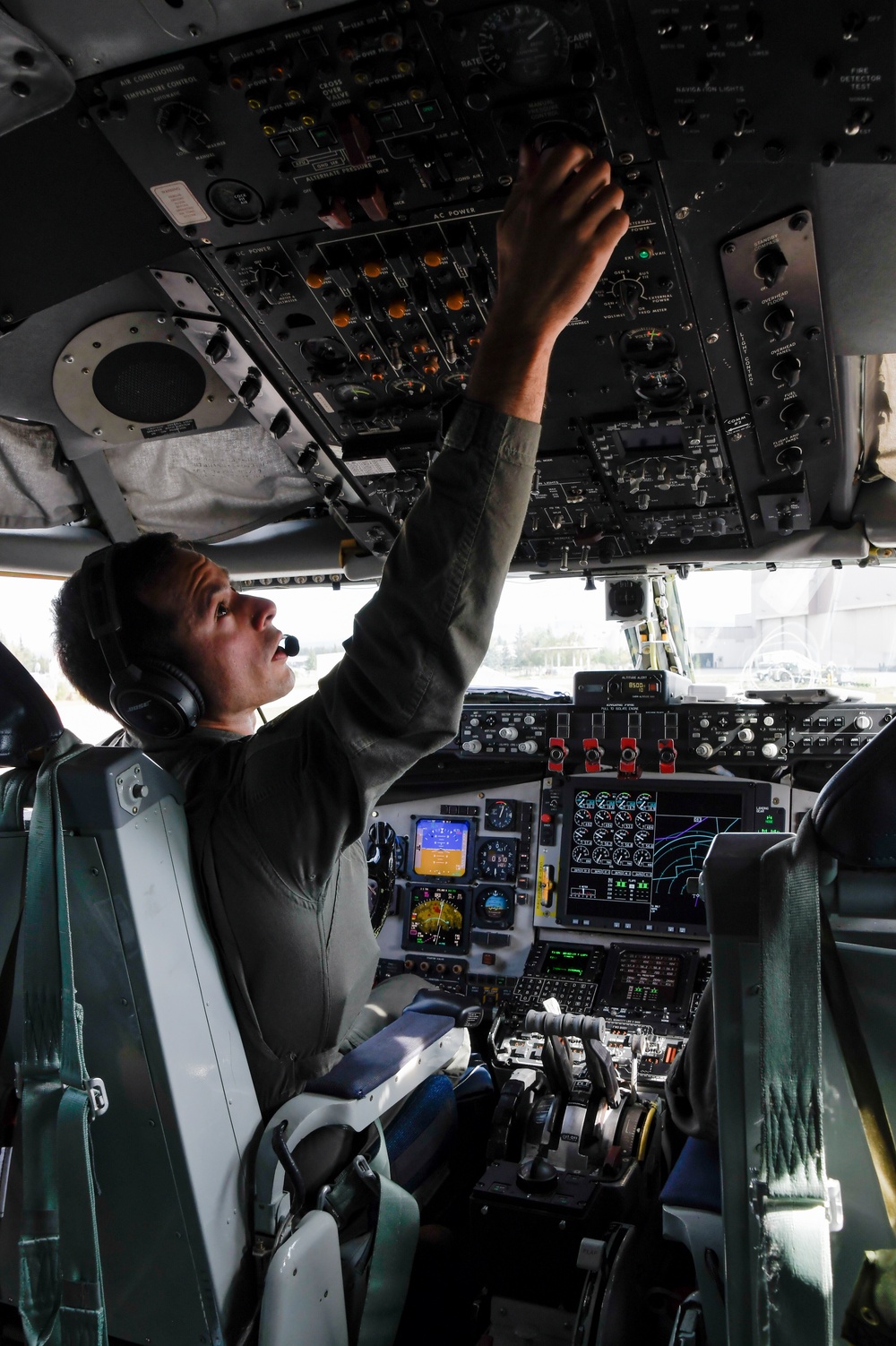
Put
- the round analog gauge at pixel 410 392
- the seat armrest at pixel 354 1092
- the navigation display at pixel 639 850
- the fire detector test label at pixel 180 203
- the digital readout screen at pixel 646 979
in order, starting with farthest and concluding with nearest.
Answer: the navigation display at pixel 639 850 < the digital readout screen at pixel 646 979 < the round analog gauge at pixel 410 392 < the fire detector test label at pixel 180 203 < the seat armrest at pixel 354 1092

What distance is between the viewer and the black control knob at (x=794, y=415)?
2.01 meters

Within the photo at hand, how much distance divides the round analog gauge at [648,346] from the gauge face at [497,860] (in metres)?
1.82

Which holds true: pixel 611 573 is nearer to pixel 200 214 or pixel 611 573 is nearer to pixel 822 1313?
pixel 200 214

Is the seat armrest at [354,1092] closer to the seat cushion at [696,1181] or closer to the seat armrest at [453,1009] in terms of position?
the seat armrest at [453,1009]

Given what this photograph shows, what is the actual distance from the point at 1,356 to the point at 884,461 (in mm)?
2108

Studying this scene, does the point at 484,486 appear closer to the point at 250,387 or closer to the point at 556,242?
the point at 556,242

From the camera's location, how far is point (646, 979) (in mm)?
2881

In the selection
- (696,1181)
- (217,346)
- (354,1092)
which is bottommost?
(696,1181)


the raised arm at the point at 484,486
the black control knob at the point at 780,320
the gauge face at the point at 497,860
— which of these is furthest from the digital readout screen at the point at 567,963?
the raised arm at the point at 484,486

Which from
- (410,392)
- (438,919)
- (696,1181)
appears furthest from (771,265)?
(438,919)

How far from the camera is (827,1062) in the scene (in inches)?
39.9

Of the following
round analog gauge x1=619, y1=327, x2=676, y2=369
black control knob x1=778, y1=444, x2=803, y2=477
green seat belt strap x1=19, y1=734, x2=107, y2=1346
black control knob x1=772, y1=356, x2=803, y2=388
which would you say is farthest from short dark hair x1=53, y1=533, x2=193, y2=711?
black control knob x1=778, y1=444, x2=803, y2=477

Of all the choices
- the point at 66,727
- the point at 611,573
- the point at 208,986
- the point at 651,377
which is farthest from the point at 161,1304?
the point at 611,573

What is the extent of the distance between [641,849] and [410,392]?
1.68m
